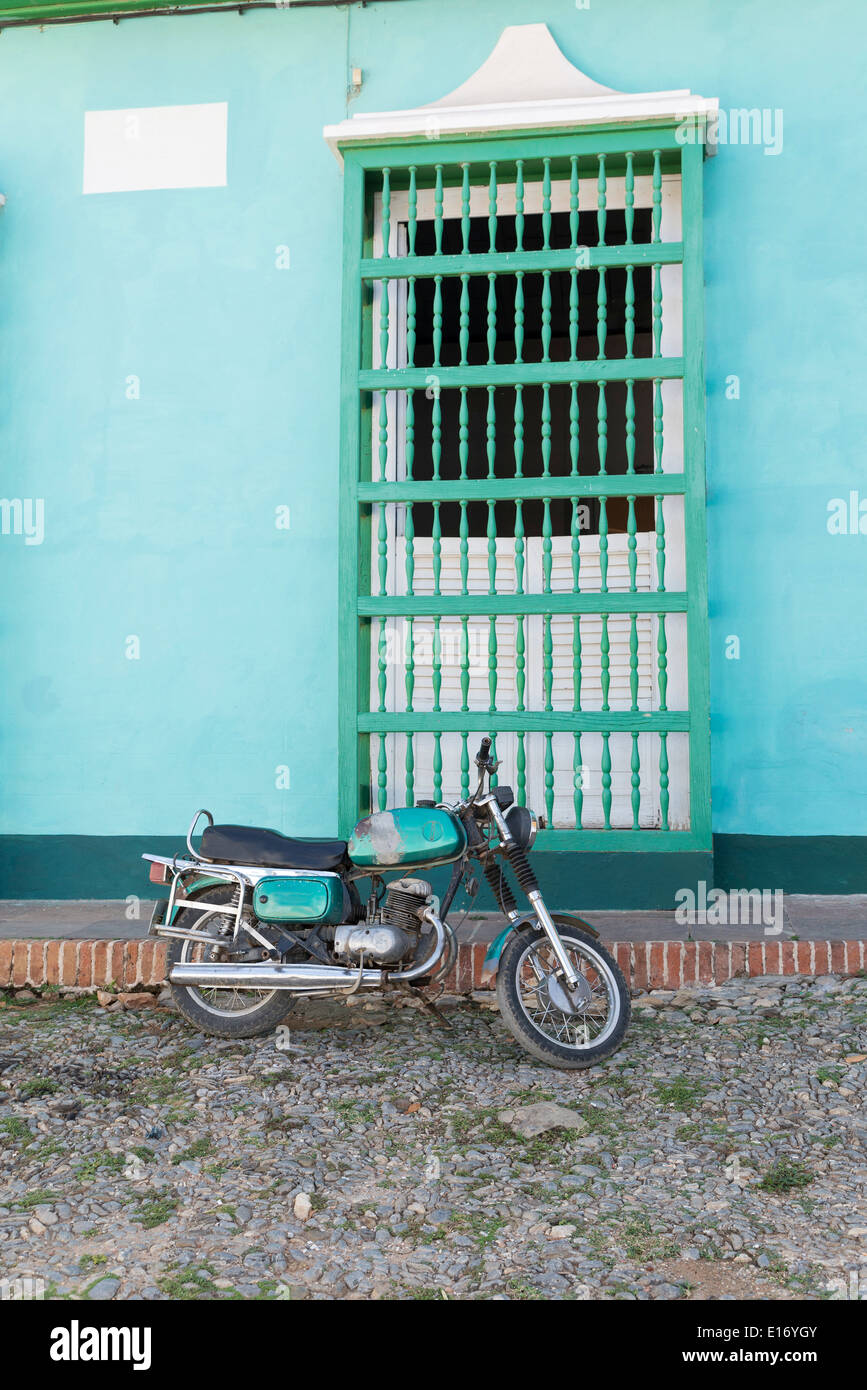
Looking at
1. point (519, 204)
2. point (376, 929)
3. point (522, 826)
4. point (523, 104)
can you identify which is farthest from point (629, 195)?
point (376, 929)

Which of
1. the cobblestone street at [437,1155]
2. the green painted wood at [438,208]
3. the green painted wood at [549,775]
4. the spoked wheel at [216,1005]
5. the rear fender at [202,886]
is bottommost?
the cobblestone street at [437,1155]

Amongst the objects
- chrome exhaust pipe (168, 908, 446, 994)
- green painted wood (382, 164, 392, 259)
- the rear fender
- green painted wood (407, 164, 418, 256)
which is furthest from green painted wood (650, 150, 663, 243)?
the rear fender

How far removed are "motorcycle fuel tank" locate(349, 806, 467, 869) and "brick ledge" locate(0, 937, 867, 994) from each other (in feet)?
2.29

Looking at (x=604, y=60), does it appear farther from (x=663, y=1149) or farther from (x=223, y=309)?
(x=663, y=1149)

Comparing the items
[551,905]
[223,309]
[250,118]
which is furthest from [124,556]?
[551,905]

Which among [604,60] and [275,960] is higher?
[604,60]

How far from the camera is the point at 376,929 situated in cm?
313

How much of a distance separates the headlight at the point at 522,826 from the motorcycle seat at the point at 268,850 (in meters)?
0.55

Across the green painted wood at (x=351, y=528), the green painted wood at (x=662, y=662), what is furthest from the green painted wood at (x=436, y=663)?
the green painted wood at (x=662, y=662)

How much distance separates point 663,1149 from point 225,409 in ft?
11.9

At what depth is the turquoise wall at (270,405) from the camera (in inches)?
174

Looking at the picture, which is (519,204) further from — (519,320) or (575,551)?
(575,551)

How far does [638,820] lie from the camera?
14.4ft

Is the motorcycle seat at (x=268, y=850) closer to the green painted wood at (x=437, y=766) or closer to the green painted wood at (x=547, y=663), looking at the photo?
the green painted wood at (x=437, y=766)
